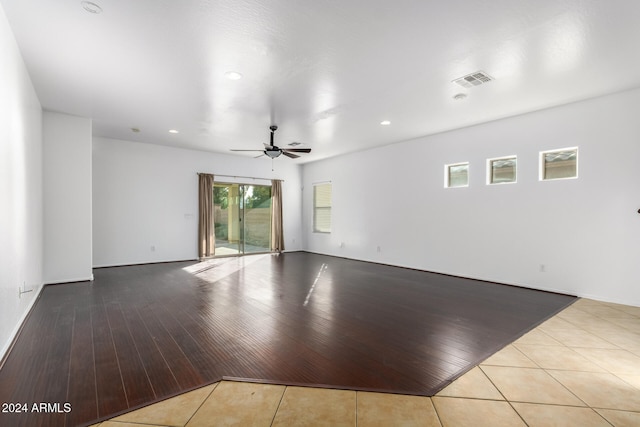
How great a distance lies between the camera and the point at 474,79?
3746mm

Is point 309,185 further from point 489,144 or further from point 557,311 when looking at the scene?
point 557,311

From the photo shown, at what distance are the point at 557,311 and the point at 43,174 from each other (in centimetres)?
775

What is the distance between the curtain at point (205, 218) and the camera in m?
7.91

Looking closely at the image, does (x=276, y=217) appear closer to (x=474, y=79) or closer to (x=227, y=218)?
(x=227, y=218)

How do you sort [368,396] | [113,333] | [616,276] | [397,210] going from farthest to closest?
[397,210] → [616,276] → [113,333] → [368,396]

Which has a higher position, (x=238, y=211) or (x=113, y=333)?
(x=238, y=211)

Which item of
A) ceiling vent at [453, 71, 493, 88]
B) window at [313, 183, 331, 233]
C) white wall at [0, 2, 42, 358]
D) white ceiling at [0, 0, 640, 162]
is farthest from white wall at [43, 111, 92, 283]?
ceiling vent at [453, 71, 493, 88]

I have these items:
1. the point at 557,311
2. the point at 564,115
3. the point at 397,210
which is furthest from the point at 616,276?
the point at 397,210

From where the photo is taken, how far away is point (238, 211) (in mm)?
8719

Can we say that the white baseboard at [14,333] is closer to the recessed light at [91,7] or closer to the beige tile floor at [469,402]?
the beige tile floor at [469,402]

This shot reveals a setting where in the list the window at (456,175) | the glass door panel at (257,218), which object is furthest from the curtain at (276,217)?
the window at (456,175)

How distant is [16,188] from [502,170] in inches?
269

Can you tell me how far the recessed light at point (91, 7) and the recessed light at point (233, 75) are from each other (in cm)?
131

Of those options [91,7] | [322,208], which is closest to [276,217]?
[322,208]
